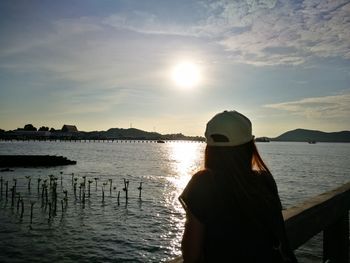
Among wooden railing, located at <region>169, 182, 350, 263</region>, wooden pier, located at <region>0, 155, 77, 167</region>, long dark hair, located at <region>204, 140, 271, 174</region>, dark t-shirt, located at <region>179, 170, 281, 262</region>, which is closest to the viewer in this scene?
dark t-shirt, located at <region>179, 170, 281, 262</region>

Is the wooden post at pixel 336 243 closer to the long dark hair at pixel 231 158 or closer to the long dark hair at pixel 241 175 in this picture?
the long dark hair at pixel 241 175

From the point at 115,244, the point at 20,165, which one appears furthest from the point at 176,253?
the point at 20,165

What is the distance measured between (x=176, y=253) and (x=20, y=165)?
216 ft

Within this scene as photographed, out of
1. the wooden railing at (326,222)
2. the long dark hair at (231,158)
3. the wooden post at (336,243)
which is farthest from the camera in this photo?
the wooden post at (336,243)

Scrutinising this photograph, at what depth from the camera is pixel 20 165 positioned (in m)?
Answer: 78.9

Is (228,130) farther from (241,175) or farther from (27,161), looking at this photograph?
(27,161)

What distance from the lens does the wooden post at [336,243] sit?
16.1 feet

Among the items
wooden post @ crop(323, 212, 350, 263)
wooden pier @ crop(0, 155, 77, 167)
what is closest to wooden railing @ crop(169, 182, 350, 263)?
wooden post @ crop(323, 212, 350, 263)

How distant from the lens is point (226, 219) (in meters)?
2.40

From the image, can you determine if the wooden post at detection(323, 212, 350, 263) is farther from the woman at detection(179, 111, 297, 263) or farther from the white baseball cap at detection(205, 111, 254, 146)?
the white baseball cap at detection(205, 111, 254, 146)

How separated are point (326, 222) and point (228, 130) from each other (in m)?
2.66

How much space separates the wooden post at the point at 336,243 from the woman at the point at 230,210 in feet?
8.86

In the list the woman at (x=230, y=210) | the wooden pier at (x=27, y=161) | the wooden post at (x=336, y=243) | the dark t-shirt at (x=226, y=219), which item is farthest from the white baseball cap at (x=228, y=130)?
the wooden pier at (x=27, y=161)

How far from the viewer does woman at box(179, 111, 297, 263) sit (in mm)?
2379
